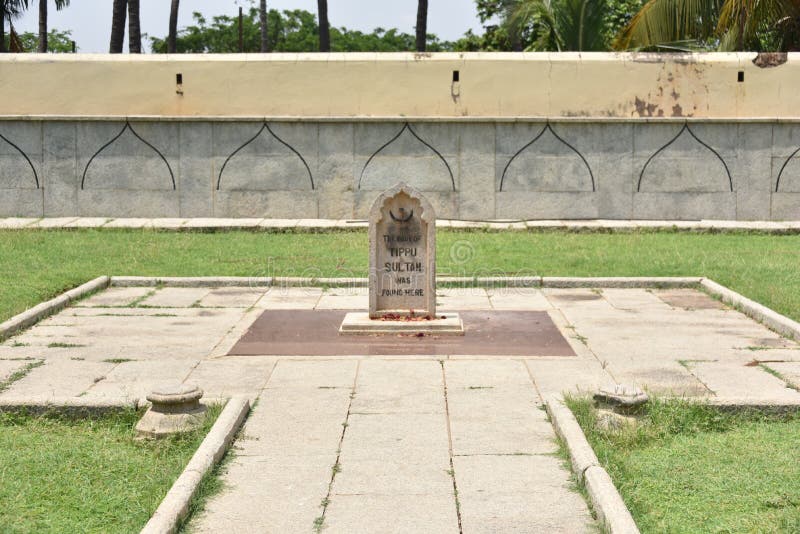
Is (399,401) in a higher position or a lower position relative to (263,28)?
lower

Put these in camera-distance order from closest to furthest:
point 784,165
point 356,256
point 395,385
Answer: point 395,385, point 356,256, point 784,165

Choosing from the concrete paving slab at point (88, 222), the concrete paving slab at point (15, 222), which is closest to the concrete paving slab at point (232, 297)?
the concrete paving slab at point (88, 222)

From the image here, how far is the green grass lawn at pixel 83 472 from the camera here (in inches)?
184

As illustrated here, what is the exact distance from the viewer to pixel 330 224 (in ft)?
52.5

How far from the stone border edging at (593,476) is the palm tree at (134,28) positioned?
21903 mm

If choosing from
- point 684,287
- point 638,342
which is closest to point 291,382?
point 638,342

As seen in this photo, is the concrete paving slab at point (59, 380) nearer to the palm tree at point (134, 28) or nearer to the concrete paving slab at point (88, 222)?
the concrete paving slab at point (88, 222)

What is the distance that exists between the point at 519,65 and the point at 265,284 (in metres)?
Result: 6.96

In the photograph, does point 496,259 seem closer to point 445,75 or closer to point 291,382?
point 445,75

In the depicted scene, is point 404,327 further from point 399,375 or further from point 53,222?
point 53,222

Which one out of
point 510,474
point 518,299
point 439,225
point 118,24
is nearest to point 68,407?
point 510,474

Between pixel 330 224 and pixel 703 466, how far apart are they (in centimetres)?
1108

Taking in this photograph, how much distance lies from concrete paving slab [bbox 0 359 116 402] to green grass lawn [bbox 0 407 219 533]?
452 mm

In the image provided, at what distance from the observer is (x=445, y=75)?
54.6 ft
